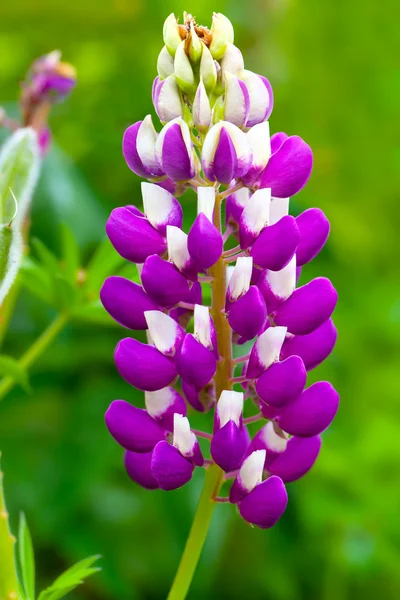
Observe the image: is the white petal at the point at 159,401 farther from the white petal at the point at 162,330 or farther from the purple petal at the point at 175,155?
the purple petal at the point at 175,155

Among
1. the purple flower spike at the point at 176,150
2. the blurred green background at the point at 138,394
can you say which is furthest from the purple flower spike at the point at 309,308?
the blurred green background at the point at 138,394

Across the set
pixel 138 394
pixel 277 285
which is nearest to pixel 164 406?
pixel 277 285

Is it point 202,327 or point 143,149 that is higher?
point 143,149

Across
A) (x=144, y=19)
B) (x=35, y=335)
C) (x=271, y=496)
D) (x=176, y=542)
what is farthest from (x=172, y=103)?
(x=144, y=19)

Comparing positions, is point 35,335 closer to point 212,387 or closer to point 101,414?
point 101,414

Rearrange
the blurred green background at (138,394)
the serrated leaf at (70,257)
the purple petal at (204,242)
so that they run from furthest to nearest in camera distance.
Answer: the blurred green background at (138,394)
the serrated leaf at (70,257)
the purple petal at (204,242)

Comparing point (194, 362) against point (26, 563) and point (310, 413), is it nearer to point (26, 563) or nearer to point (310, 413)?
point (310, 413)
